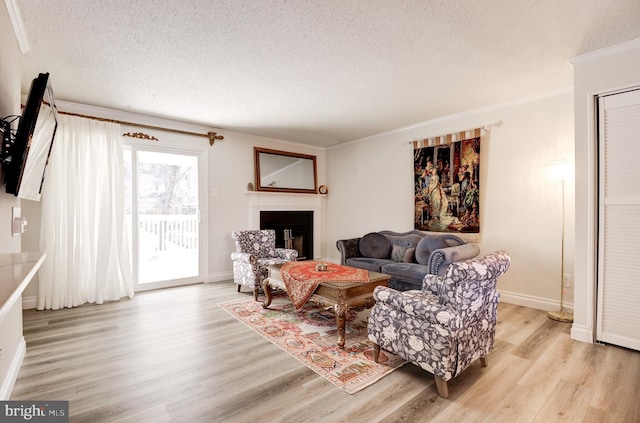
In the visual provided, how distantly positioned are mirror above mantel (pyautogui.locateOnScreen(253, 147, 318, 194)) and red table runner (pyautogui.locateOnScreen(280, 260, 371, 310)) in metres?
2.60

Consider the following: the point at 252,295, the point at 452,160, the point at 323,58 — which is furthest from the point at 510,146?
the point at 252,295

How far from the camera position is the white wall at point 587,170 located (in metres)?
2.65

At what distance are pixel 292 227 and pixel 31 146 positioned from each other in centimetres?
442

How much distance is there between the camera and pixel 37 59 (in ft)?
8.97

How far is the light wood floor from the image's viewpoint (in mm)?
1784

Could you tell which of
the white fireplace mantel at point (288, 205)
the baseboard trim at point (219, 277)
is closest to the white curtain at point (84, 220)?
the baseboard trim at point (219, 277)

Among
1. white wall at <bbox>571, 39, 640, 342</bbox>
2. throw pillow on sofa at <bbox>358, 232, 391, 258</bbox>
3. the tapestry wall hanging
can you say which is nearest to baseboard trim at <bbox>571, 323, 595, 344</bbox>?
white wall at <bbox>571, 39, 640, 342</bbox>

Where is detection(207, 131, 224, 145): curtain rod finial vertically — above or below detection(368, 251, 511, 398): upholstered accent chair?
above

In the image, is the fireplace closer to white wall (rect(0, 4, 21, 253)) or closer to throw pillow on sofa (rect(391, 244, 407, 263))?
throw pillow on sofa (rect(391, 244, 407, 263))

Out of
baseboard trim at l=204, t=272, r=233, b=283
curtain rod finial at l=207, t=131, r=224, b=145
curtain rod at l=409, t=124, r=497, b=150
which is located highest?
curtain rod finial at l=207, t=131, r=224, b=145

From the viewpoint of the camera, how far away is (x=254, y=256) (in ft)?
13.4

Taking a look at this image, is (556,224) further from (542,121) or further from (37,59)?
(37,59)

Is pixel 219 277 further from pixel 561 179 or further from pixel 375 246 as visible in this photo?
pixel 561 179

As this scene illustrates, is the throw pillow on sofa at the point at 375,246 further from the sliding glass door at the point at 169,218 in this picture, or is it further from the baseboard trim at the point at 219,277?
the sliding glass door at the point at 169,218
